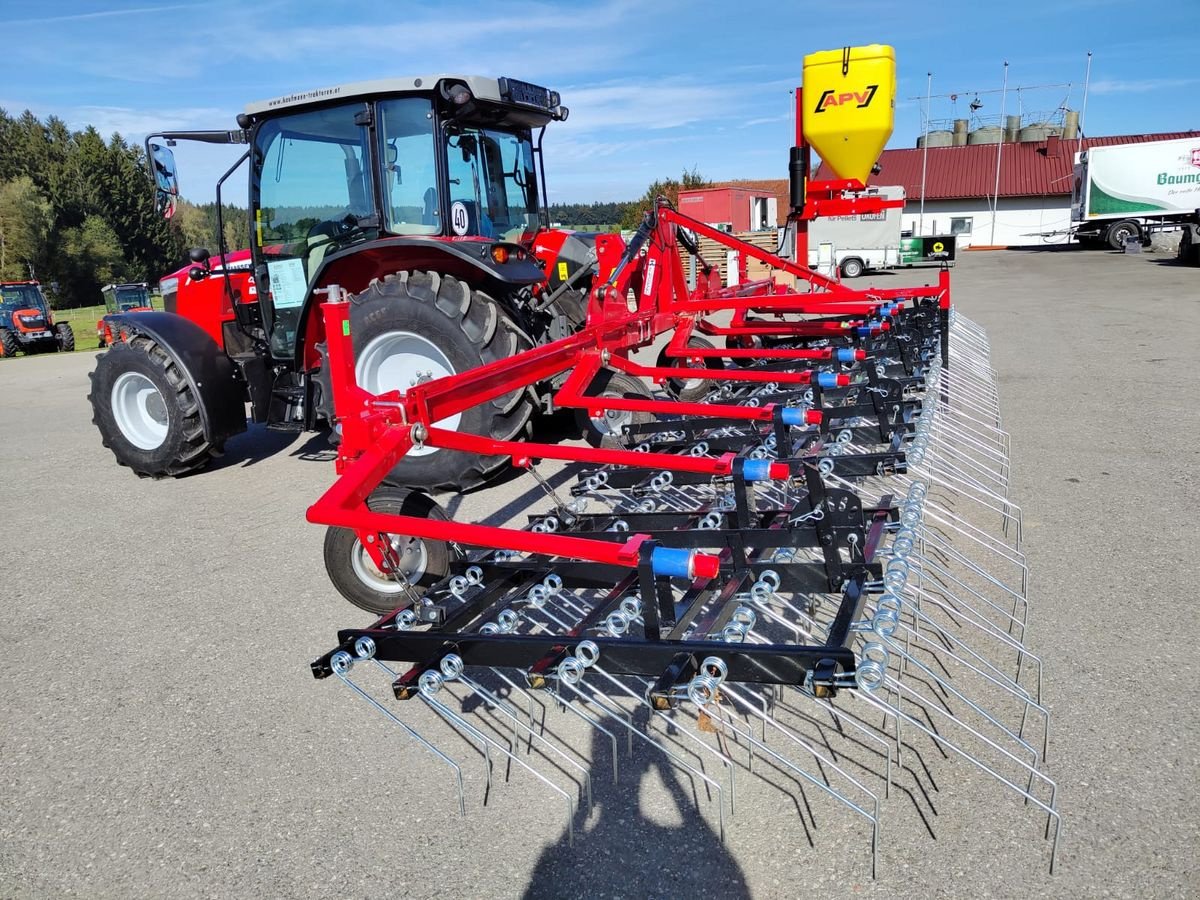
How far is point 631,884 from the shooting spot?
178 cm

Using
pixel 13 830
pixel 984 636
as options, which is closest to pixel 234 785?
pixel 13 830

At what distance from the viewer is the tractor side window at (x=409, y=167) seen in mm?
4219

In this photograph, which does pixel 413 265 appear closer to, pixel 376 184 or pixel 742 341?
pixel 376 184

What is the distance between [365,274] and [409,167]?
25.9 inches

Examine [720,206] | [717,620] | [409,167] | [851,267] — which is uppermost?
[720,206]

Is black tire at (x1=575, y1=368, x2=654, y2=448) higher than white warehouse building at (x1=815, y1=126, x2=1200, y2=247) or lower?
lower

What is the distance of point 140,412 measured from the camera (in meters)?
5.18

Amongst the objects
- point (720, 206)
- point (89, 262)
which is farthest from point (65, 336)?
point (89, 262)

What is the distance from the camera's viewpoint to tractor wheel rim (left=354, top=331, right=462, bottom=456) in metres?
4.23

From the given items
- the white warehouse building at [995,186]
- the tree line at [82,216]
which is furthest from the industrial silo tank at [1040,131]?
the tree line at [82,216]

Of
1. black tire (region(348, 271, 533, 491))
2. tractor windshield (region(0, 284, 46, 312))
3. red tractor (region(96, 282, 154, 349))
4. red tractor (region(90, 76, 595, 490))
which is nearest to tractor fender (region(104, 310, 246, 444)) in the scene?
red tractor (region(90, 76, 595, 490))

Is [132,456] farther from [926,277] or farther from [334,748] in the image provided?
[926,277]

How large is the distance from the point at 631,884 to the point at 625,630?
1.88 ft

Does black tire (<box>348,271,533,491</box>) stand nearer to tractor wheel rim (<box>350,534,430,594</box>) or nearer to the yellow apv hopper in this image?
tractor wheel rim (<box>350,534,430,594</box>)
